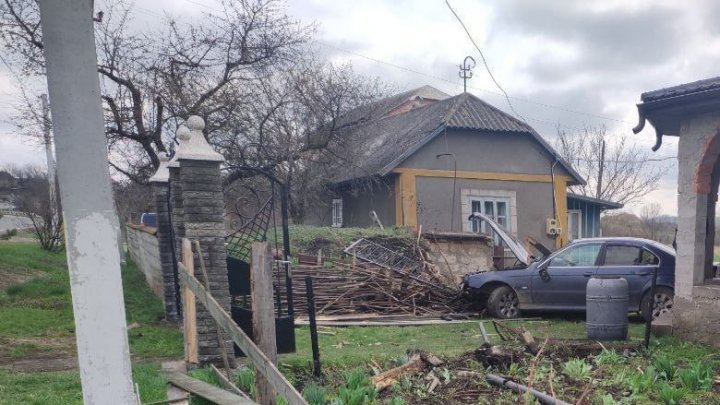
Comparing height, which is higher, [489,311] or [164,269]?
→ [164,269]

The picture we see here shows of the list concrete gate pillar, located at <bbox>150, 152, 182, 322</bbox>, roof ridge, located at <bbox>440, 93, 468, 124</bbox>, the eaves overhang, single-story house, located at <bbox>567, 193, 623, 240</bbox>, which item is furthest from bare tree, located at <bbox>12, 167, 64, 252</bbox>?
single-story house, located at <bbox>567, 193, 623, 240</bbox>

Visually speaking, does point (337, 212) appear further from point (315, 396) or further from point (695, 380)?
point (315, 396)

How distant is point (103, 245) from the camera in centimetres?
271

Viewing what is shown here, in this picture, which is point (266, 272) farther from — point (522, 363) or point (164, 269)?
point (164, 269)

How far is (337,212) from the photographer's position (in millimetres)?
25578

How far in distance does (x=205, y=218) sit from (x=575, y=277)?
772 cm

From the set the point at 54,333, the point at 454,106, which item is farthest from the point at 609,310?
the point at 454,106

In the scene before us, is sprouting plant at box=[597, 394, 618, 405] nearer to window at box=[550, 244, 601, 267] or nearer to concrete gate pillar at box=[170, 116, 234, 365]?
concrete gate pillar at box=[170, 116, 234, 365]

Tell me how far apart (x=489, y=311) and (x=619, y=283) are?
4060 millimetres

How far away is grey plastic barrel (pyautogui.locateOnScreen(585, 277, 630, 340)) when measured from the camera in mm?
8703

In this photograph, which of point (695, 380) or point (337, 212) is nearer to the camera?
point (695, 380)

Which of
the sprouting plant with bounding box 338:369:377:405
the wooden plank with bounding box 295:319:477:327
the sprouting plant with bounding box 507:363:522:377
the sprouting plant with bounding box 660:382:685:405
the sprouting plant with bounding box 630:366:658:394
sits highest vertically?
the sprouting plant with bounding box 338:369:377:405

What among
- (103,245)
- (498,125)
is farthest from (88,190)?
(498,125)

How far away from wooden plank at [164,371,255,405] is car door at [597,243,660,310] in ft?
27.4
